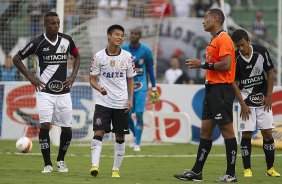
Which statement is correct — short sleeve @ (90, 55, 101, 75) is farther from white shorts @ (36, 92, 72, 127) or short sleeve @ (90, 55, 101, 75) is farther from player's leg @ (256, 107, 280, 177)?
→ player's leg @ (256, 107, 280, 177)

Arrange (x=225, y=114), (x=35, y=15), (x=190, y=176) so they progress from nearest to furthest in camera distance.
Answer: (x=225, y=114) < (x=190, y=176) < (x=35, y=15)

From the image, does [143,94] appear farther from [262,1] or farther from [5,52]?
[262,1]

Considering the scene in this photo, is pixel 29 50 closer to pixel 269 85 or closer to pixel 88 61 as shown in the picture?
pixel 269 85

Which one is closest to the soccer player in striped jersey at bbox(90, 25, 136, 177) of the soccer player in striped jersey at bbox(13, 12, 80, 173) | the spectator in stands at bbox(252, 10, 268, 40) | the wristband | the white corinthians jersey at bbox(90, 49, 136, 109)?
A: the white corinthians jersey at bbox(90, 49, 136, 109)

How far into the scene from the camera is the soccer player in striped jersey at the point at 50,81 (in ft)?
43.2

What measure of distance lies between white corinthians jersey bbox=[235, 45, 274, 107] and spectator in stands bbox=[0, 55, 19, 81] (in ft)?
33.3

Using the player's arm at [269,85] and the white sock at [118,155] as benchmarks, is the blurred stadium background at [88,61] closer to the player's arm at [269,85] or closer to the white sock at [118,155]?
the player's arm at [269,85]

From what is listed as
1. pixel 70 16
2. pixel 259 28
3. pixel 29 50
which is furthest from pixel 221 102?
pixel 259 28

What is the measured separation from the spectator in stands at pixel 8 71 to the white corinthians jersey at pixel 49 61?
8547 millimetres

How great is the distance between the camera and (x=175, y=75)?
24.2 m

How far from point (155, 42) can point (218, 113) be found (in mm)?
11031

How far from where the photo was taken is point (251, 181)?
39.2 ft

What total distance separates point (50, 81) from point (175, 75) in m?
11.2

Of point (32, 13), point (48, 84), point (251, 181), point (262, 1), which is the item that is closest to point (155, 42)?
point (32, 13)
